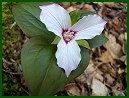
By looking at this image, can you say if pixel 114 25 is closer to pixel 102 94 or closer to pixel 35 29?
pixel 102 94

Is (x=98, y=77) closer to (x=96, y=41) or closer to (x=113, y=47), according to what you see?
(x=113, y=47)

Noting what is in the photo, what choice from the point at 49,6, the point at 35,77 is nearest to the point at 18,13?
the point at 49,6

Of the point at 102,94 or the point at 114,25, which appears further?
the point at 114,25

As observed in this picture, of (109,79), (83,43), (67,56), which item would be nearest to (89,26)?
(83,43)

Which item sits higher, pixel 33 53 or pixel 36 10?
pixel 36 10

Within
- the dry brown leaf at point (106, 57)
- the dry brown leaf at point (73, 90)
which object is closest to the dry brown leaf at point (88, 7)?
the dry brown leaf at point (106, 57)

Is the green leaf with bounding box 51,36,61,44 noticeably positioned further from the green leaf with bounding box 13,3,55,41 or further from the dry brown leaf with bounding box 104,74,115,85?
the dry brown leaf with bounding box 104,74,115,85

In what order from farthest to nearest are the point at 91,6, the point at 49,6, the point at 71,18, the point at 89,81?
the point at 91,6 < the point at 89,81 < the point at 71,18 < the point at 49,6
